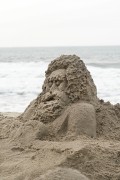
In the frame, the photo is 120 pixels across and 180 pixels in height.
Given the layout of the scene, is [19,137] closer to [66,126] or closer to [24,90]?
[66,126]

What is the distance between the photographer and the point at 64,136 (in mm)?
2592

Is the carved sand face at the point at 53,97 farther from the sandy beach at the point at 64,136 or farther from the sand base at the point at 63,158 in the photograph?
the sand base at the point at 63,158

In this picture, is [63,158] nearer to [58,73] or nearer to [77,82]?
[77,82]

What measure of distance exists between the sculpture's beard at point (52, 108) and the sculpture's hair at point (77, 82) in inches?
2.9

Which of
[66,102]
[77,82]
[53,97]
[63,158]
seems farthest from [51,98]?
[63,158]

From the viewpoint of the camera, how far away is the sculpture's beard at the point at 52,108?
2.71 metres

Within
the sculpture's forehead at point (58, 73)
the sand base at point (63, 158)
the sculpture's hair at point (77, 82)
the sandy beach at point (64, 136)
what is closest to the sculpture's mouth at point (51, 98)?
the sandy beach at point (64, 136)

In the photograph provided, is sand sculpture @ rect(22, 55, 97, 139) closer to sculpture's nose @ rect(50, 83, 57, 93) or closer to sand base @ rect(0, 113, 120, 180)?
sculpture's nose @ rect(50, 83, 57, 93)

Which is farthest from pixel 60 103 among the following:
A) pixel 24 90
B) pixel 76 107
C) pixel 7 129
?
pixel 24 90

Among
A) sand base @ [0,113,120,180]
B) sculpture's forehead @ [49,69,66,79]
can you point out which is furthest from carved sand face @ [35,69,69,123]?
sand base @ [0,113,120,180]

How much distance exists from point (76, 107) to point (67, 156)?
0.57 m

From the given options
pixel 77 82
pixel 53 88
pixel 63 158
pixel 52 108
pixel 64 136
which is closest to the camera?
pixel 63 158

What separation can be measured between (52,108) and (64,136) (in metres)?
0.25

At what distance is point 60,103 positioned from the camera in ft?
8.95
